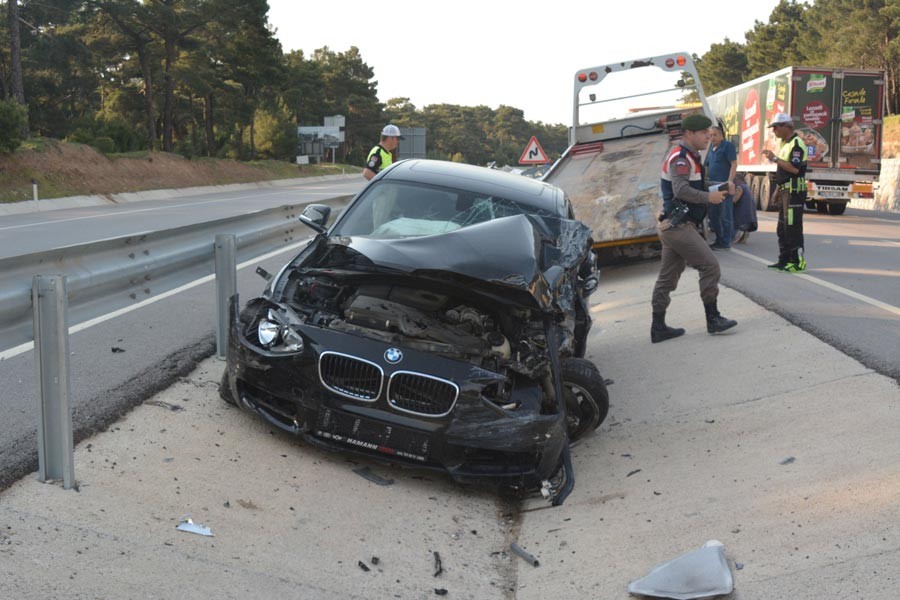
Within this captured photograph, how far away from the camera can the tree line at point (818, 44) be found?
55188 millimetres

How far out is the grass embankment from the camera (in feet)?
117

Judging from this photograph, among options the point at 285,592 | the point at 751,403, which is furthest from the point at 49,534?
the point at 751,403

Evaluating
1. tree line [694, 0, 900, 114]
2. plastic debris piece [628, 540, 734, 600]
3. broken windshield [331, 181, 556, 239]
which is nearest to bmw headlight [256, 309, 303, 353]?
broken windshield [331, 181, 556, 239]

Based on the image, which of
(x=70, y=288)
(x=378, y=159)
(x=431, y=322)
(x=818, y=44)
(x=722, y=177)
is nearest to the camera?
(x=70, y=288)

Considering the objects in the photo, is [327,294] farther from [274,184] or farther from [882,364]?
[274,184]

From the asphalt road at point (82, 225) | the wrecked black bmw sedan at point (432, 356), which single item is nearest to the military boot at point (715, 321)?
the wrecked black bmw sedan at point (432, 356)

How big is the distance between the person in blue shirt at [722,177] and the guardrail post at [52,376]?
11.1 meters

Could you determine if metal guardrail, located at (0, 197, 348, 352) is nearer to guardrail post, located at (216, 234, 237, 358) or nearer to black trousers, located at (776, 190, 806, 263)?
guardrail post, located at (216, 234, 237, 358)

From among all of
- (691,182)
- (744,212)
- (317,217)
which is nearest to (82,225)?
(744,212)

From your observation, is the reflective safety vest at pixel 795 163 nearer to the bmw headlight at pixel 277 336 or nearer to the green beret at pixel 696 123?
the green beret at pixel 696 123

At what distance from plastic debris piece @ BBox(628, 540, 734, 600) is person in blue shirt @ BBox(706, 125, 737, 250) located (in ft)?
33.7

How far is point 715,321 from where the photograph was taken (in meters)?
8.05

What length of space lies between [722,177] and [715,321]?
21.8 ft

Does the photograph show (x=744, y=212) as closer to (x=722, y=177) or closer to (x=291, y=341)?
(x=722, y=177)
